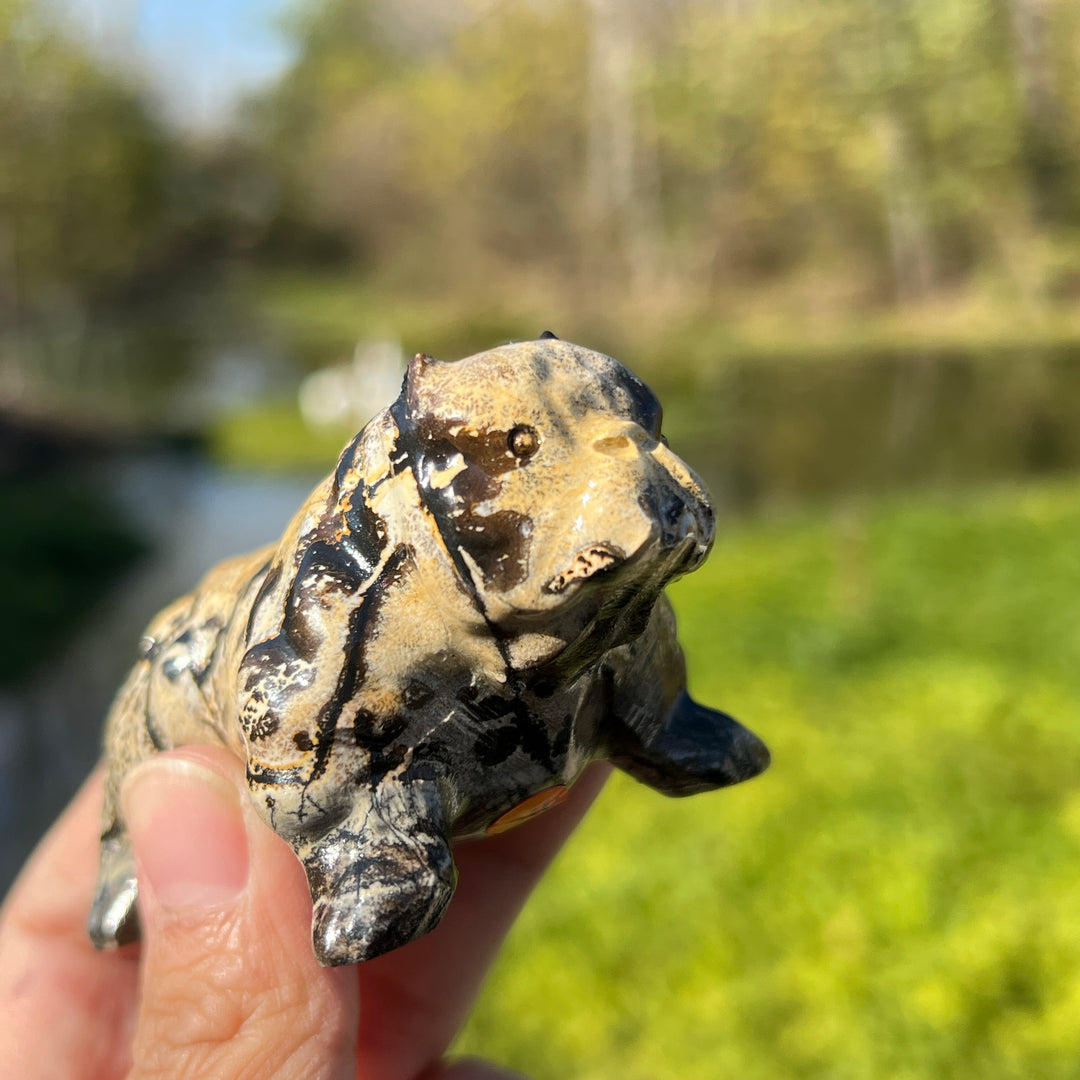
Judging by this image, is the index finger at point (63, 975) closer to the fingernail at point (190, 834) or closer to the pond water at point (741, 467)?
the fingernail at point (190, 834)

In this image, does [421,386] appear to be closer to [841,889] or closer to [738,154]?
[841,889]

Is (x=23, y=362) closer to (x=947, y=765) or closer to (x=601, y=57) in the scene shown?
(x=601, y=57)

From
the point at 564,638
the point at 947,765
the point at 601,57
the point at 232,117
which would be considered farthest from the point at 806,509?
the point at 232,117

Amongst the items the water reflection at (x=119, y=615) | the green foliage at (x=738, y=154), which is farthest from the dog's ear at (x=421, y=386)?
the green foliage at (x=738, y=154)

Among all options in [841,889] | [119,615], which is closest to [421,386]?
[841,889]

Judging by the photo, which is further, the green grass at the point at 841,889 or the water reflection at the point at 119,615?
the water reflection at the point at 119,615

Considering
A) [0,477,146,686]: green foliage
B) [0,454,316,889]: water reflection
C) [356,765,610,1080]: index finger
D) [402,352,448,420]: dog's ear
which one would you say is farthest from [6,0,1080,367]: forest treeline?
[402,352,448,420]: dog's ear
